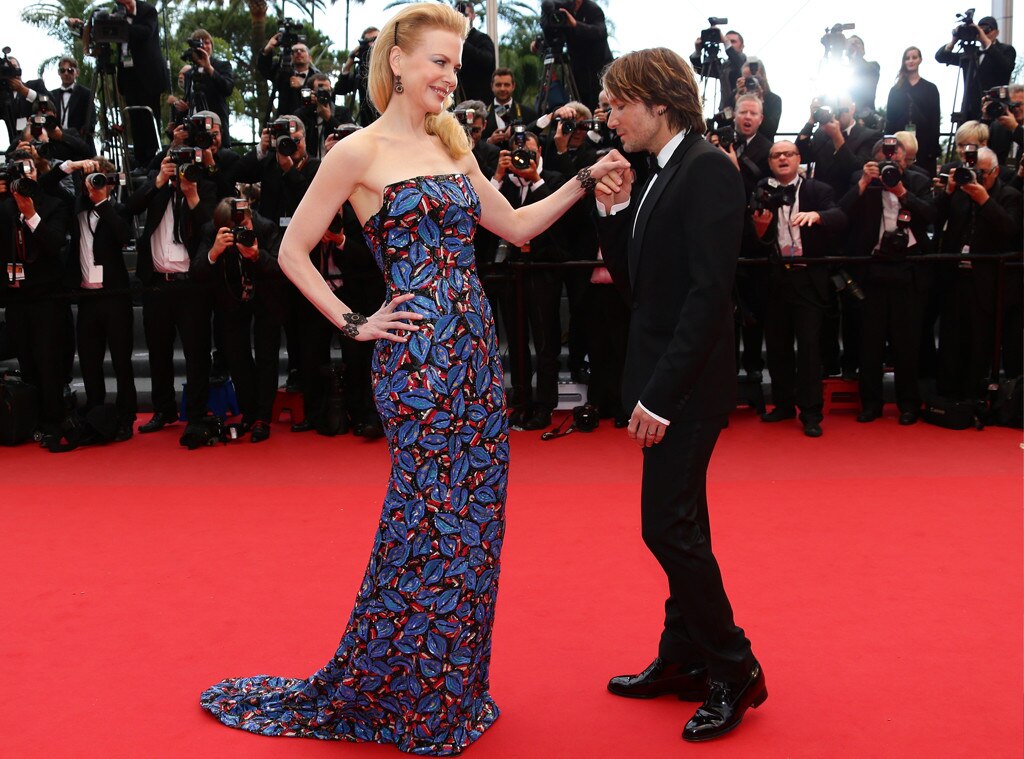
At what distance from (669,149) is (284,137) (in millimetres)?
5007

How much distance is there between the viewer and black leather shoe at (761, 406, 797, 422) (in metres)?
6.95

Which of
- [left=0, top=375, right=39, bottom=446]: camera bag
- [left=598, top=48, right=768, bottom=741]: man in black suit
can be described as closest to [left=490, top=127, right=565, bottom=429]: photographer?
[left=0, top=375, right=39, bottom=446]: camera bag

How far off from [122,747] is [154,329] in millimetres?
4656

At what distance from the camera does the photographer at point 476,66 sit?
927 centimetres

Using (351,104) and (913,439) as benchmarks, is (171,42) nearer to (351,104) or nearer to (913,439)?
(351,104)

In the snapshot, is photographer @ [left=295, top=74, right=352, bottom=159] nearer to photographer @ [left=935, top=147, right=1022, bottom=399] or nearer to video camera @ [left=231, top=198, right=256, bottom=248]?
video camera @ [left=231, top=198, right=256, bottom=248]

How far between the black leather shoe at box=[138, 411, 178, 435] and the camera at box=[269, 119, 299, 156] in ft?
6.19

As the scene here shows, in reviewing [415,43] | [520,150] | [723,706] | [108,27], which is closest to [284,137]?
[520,150]

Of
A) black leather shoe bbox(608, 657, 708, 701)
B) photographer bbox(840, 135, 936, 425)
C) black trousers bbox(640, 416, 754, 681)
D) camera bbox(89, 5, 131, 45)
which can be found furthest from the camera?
camera bbox(89, 5, 131, 45)

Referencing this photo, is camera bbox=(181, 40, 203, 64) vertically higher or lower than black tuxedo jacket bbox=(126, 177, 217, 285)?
higher

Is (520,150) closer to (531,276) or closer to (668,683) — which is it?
(531,276)

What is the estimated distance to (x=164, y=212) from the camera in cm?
709

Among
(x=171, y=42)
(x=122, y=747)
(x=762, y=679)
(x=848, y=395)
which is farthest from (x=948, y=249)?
(x=171, y=42)

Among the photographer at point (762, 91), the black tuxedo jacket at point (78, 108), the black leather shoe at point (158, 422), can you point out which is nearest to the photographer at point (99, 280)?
the black leather shoe at point (158, 422)
